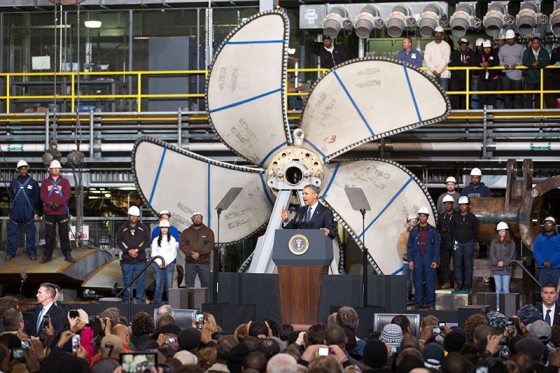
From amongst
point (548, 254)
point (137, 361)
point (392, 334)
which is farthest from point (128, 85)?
point (137, 361)

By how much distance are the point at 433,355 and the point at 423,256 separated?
9385 mm

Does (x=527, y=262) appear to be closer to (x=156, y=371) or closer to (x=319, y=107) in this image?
(x=319, y=107)

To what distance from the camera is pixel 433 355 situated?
929cm

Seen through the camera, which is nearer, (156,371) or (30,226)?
(156,371)

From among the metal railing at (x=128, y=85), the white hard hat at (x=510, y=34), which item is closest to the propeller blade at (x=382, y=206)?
the metal railing at (x=128, y=85)

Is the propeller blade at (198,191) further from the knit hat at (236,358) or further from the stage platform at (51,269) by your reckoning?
the knit hat at (236,358)

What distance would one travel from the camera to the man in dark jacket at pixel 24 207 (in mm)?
20203

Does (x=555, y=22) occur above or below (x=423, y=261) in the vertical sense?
above

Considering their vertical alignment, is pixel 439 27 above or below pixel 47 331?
above

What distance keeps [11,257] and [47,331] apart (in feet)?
30.5

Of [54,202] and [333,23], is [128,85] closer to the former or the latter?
[333,23]

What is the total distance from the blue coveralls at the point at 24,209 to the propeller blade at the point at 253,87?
3.46 m

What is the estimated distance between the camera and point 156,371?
7.79m

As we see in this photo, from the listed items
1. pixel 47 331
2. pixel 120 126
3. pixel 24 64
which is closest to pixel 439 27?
pixel 120 126
